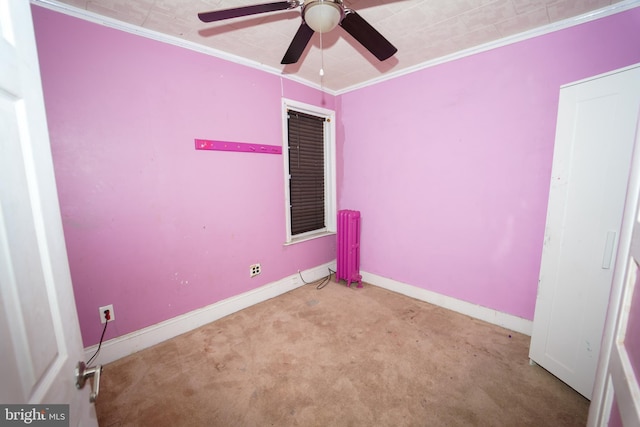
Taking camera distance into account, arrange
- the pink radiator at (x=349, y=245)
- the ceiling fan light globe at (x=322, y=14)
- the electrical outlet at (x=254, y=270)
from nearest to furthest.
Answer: the ceiling fan light globe at (x=322, y=14) < the electrical outlet at (x=254, y=270) < the pink radiator at (x=349, y=245)

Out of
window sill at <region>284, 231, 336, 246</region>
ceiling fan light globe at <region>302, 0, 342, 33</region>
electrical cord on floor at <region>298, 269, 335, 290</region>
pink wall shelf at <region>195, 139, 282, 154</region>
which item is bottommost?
electrical cord on floor at <region>298, 269, 335, 290</region>

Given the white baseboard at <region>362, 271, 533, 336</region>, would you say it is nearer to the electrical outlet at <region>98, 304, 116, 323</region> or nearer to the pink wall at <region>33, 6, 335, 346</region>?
the pink wall at <region>33, 6, 335, 346</region>

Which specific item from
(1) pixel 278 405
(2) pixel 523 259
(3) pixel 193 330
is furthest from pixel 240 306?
(2) pixel 523 259

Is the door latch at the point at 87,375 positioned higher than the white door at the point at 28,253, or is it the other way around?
the white door at the point at 28,253

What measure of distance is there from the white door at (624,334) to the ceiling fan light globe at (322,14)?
4.24 feet

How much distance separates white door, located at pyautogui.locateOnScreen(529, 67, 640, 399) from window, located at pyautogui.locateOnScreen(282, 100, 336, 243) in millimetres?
2404

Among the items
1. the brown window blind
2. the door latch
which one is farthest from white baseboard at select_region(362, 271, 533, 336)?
the door latch

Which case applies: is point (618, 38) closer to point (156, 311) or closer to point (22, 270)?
point (22, 270)

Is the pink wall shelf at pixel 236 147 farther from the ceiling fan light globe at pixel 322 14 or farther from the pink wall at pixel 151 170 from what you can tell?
the ceiling fan light globe at pixel 322 14

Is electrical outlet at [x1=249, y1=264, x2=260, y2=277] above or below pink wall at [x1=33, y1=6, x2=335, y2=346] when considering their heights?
below

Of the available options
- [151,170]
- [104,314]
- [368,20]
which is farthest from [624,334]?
[104,314]

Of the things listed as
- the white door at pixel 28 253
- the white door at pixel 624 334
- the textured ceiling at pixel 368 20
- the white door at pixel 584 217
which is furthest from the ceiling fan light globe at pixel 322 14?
the white door at pixel 584 217

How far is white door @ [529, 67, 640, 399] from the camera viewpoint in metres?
1.43

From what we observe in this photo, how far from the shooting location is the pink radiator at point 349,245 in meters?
3.25
